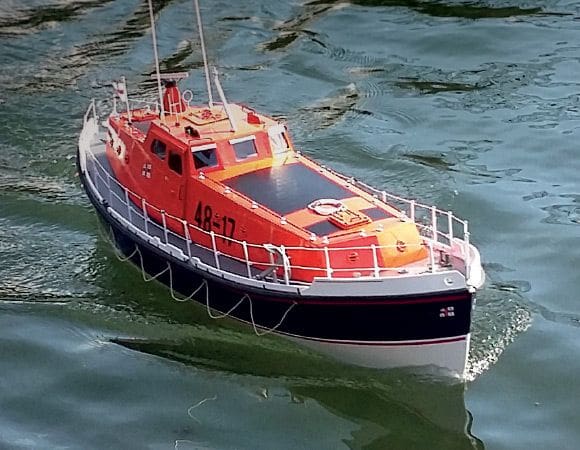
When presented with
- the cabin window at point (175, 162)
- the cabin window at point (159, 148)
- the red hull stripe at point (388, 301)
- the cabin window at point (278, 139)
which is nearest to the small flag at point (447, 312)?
the red hull stripe at point (388, 301)

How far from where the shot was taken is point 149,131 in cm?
1612

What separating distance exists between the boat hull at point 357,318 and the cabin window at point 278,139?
2234 mm

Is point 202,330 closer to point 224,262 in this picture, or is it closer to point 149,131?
point 224,262

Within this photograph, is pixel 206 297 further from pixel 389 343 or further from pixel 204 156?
pixel 389 343

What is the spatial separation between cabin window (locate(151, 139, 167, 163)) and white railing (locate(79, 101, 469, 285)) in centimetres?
72

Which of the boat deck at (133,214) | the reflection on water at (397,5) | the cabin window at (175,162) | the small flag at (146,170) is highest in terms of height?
the cabin window at (175,162)

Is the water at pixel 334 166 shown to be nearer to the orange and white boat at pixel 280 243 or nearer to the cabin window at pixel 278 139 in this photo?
the orange and white boat at pixel 280 243

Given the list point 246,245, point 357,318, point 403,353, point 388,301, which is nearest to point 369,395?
point 403,353

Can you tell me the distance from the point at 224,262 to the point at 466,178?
7152 millimetres

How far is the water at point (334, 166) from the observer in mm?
13898

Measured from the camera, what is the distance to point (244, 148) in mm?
15562

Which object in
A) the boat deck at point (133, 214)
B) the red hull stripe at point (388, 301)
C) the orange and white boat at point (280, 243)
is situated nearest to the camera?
the red hull stripe at point (388, 301)

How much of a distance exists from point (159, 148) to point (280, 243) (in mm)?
2858

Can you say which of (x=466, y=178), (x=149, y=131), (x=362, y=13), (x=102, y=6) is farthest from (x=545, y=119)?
(x=102, y=6)
